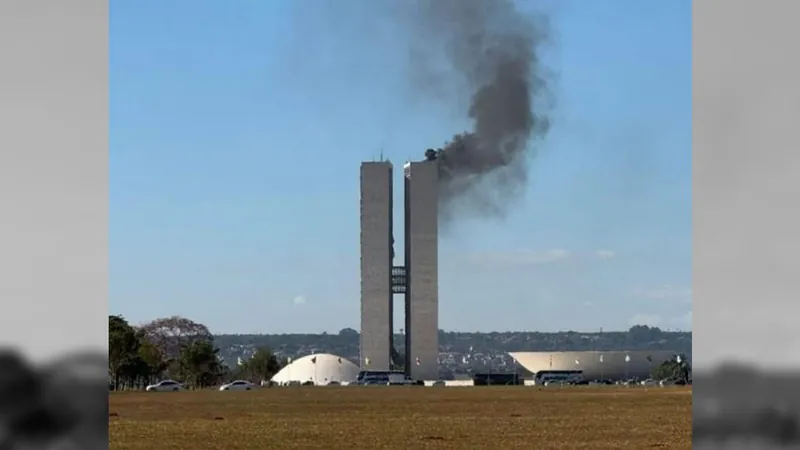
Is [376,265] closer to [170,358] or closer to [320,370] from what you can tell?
[170,358]

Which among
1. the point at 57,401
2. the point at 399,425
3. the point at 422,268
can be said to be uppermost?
the point at 422,268

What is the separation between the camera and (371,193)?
40.4 metres

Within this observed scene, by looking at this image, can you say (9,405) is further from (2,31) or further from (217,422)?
(217,422)

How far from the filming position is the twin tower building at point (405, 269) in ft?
132

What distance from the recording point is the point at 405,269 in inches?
1641

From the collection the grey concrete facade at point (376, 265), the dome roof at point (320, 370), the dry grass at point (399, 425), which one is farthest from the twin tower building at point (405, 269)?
the dry grass at point (399, 425)

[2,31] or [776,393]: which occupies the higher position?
[2,31]

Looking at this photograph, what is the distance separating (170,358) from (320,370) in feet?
28.6

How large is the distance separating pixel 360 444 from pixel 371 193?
29.9m

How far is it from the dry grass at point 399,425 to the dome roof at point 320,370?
2645 cm

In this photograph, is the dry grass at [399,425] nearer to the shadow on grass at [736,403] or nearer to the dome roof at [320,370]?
the shadow on grass at [736,403]

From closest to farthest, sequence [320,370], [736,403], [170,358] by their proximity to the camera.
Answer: [736,403] < [170,358] < [320,370]

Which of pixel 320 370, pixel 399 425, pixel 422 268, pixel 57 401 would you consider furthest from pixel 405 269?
pixel 57 401

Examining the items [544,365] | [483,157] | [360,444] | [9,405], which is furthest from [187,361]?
[9,405]
